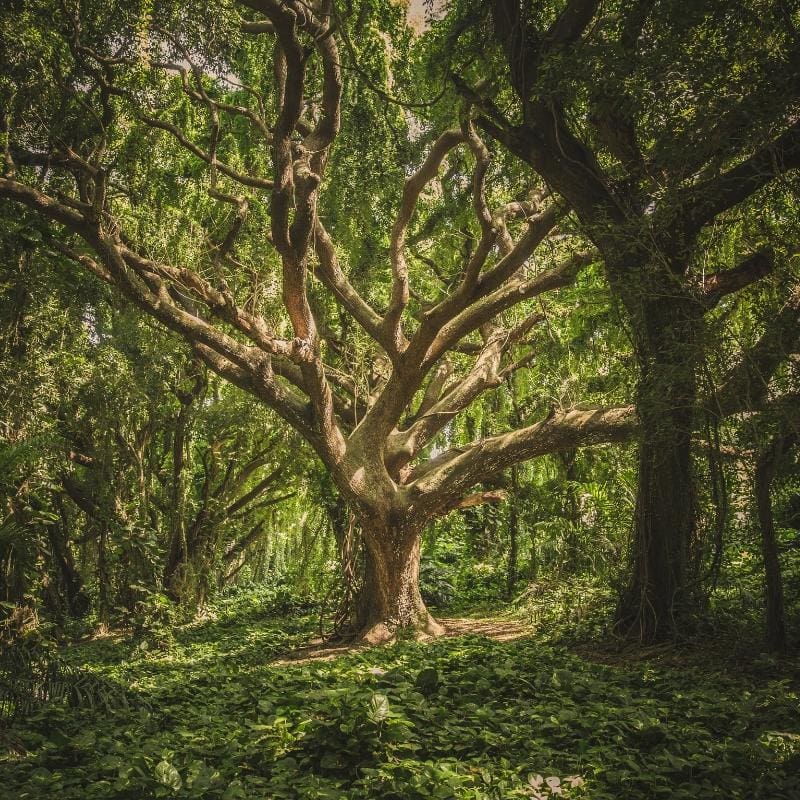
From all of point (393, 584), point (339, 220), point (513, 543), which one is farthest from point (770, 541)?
point (513, 543)

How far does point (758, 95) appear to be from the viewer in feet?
11.1

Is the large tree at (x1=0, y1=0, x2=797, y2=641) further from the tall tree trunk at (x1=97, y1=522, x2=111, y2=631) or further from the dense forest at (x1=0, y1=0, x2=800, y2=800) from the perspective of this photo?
the tall tree trunk at (x1=97, y1=522, x2=111, y2=631)

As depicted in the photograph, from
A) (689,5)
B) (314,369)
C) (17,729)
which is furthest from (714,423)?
(17,729)

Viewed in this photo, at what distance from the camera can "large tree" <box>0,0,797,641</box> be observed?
19.1ft

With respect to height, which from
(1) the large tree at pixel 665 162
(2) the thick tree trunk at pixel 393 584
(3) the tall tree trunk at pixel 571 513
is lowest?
(2) the thick tree trunk at pixel 393 584

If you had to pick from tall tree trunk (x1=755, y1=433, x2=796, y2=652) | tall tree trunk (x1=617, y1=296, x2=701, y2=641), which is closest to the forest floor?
tall tree trunk (x1=755, y1=433, x2=796, y2=652)

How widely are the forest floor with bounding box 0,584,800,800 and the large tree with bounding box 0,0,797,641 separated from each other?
6.58ft

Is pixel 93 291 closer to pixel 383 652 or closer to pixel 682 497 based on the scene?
pixel 383 652

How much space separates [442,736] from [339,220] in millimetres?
7176

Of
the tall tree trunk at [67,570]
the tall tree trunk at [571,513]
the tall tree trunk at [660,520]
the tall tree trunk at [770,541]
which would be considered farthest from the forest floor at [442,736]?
the tall tree trunk at [67,570]

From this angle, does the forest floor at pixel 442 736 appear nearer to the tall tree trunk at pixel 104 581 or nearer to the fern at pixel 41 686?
the fern at pixel 41 686

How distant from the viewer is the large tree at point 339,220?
583 centimetres

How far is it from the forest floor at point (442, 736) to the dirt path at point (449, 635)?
243cm

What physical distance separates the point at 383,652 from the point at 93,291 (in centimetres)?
624
